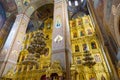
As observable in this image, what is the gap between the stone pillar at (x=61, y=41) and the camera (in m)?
6.50

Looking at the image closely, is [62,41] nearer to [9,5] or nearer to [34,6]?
[34,6]

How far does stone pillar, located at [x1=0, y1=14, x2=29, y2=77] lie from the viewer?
855 centimetres

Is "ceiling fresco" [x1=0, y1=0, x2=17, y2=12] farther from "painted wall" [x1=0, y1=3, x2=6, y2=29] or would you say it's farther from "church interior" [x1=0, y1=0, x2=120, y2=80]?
"painted wall" [x1=0, y1=3, x2=6, y2=29]

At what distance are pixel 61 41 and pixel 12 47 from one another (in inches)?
173

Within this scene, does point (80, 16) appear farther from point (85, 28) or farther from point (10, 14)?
point (10, 14)

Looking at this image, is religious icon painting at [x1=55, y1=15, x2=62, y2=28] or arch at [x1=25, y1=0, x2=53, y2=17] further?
arch at [x1=25, y1=0, x2=53, y2=17]

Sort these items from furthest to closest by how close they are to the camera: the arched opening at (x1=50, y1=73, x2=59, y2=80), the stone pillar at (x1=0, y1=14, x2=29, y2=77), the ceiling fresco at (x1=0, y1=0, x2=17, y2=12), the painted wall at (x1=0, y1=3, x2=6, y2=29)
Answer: the painted wall at (x1=0, y1=3, x2=6, y2=29) < the ceiling fresco at (x1=0, y1=0, x2=17, y2=12) < the stone pillar at (x1=0, y1=14, x2=29, y2=77) < the arched opening at (x1=50, y1=73, x2=59, y2=80)

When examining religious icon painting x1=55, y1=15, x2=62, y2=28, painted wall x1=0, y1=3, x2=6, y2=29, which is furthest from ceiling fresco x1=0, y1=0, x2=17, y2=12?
religious icon painting x1=55, y1=15, x2=62, y2=28

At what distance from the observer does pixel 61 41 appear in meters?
7.57

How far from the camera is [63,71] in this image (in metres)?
5.99

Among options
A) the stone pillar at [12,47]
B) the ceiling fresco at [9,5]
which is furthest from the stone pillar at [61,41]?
the ceiling fresco at [9,5]

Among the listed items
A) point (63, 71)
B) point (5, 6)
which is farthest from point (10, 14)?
point (63, 71)

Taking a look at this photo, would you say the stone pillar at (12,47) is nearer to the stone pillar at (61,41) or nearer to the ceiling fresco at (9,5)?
the ceiling fresco at (9,5)

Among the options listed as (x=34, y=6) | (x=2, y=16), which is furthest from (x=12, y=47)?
(x=2, y=16)
